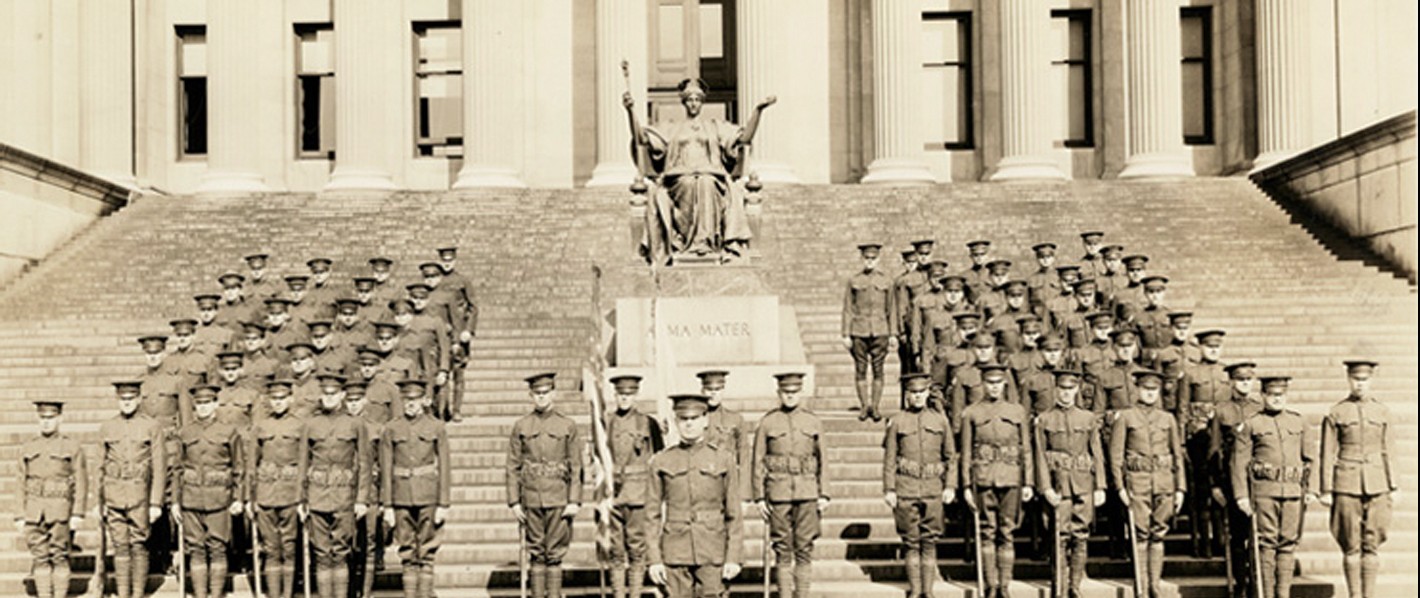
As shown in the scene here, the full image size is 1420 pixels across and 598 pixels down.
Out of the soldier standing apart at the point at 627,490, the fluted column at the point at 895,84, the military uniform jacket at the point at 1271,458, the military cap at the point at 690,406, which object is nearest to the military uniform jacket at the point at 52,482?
the soldier standing apart at the point at 627,490

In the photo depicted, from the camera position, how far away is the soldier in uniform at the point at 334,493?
12352 millimetres

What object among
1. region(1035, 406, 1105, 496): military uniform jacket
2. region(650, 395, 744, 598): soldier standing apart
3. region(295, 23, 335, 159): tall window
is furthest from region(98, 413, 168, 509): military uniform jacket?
region(295, 23, 335, 159): tall window

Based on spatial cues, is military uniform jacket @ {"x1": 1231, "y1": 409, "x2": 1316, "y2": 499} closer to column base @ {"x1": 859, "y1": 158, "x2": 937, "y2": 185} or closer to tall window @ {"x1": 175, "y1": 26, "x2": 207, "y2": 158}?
column base @ {"x1": 859, "y1": 158, "x2": 937, "y2": 185}

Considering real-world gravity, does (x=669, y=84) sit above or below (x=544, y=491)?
above

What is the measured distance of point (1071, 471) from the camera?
494 inches

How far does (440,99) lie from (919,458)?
22181 mm

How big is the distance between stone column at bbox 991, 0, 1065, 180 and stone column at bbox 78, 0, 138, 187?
15947mm

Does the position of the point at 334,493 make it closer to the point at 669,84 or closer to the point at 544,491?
the point at 544,491

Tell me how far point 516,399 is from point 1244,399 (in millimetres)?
8051

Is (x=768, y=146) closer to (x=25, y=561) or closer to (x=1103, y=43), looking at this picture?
(x=1103, y=43)

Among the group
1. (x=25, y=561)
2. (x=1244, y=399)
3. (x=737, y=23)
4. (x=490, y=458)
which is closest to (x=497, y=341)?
(x=490, y=458)

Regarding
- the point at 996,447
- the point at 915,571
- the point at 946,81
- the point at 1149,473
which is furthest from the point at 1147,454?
the point at 946,81

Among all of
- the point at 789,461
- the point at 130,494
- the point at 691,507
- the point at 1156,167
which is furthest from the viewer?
the point at 1156,167

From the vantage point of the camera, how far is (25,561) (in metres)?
13.9
